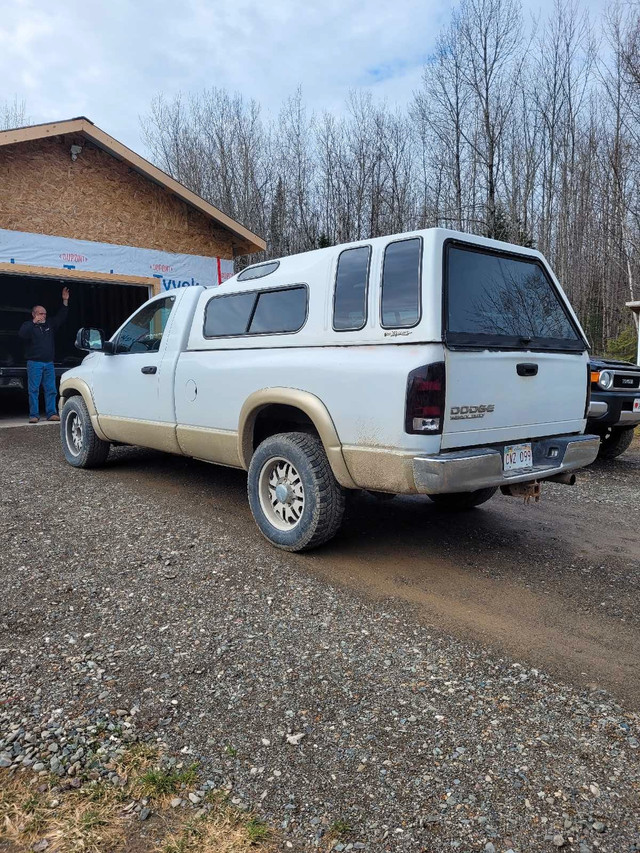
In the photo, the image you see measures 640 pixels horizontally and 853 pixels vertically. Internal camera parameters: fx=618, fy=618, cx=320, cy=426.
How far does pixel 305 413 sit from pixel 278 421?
0.62 m

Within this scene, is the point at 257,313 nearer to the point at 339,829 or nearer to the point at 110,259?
the point at 339,829

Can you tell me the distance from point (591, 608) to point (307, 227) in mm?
30197

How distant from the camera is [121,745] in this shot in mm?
2422

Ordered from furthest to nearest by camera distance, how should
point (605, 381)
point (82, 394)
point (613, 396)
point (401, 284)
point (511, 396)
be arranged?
point (605, 381), point (613, 396), point (82, 394), point (511, 396), point (401, 284)

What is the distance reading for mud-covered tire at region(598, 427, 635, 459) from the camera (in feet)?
26.1

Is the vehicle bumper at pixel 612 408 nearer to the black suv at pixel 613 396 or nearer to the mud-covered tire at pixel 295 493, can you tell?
the black suv at pixel 613 396

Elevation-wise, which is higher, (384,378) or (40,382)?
(384,378)

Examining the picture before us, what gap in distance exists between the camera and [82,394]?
7004 millimetres

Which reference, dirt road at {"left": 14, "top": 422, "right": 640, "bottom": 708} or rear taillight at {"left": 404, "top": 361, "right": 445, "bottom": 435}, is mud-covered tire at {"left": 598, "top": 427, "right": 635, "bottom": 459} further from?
rear taillight at {"left": 404, "top": 361, "right": 445, "bottom": 435}


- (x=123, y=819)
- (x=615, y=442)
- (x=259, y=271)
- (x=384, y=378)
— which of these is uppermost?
(x=259, y=271)

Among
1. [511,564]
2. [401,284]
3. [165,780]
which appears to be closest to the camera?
[165,780]

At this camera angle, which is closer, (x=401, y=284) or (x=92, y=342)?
(x=401, y=284)

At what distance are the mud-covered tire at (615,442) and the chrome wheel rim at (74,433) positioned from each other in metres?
6.50

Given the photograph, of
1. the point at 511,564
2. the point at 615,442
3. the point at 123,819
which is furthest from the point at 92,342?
the point at 615,442
